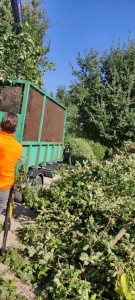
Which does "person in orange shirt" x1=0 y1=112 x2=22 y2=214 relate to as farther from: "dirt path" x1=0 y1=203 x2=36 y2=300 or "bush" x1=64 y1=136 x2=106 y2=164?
"bush" x1=64 y1=136 x2=106 y2=164

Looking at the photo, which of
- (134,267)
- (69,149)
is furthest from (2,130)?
(69,149)

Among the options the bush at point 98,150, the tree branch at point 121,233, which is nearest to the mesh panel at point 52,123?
the tree branch at point 121,233

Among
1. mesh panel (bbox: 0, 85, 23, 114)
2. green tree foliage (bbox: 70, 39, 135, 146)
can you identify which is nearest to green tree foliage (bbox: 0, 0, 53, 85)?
mesh panel (bbox: 0, 85, 23, 114)

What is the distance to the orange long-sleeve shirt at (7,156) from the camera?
11.9 feet

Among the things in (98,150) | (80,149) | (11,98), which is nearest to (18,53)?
(11,98)

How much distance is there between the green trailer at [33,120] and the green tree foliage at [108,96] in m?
7.07

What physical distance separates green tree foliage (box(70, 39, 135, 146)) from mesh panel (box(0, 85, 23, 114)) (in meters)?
9.85

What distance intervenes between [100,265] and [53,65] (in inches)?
295

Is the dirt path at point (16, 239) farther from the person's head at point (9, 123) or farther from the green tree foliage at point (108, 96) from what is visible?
the green tree foliage at point (108, 96)

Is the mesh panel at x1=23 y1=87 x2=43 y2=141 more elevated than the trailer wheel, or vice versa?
the mesh panel at x1=23 y1=87 x2=43 y2=141

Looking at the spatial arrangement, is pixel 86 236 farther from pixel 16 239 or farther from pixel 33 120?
pixel 33 120

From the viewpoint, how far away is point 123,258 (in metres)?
3.52

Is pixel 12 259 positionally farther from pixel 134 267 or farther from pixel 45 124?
pixel 45 124

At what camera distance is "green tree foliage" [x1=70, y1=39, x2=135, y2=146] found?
615 inches
